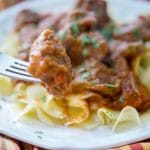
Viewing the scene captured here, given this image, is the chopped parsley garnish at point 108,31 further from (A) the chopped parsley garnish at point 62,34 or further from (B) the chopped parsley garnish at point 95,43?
(A) the chopped parsley garnish at point 62,34

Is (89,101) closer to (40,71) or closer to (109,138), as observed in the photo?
(109,138)

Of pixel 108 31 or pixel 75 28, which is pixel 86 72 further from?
pixel 108 31

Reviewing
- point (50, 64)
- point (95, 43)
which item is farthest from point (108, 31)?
point (50, 64)

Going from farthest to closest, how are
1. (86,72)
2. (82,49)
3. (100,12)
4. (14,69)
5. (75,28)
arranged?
(100,12)
(75,28)
(82,49)
(86,72)
(14,69)

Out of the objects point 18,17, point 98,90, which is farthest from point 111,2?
point 98,90

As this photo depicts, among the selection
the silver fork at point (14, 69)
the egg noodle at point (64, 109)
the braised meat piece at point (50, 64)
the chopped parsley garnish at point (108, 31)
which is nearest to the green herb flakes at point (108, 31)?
the chopped parsley garnish at point (108, 31)

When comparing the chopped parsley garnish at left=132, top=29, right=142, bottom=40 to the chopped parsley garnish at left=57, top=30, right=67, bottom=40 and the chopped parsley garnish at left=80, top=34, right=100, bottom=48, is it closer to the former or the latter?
the chopped parsley garnish at left=80, top=34, right=100, bottom=48

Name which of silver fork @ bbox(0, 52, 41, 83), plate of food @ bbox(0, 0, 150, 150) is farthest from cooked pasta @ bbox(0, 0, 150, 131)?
silver fork @ bbox(0, 52, 41, 83)
